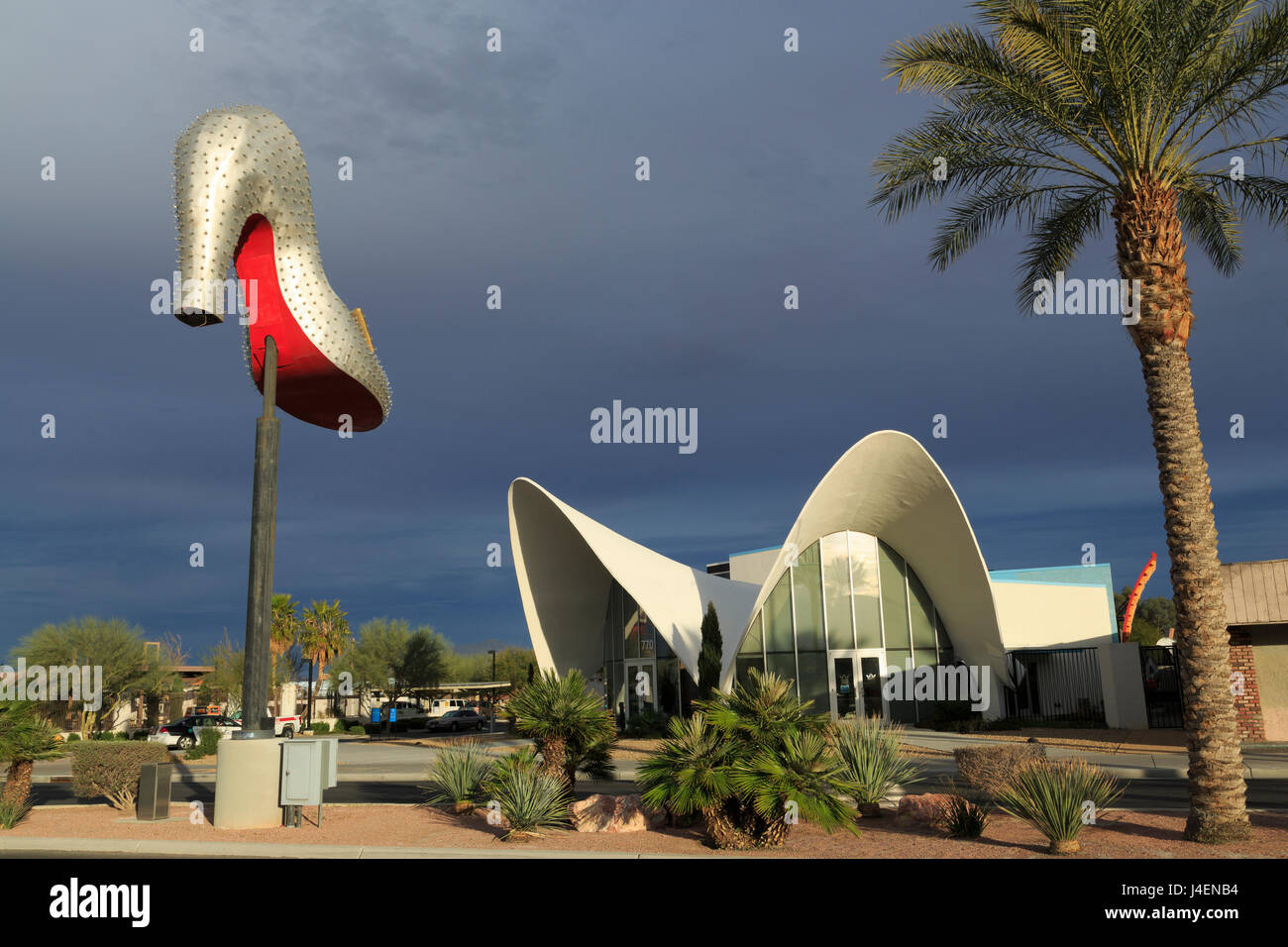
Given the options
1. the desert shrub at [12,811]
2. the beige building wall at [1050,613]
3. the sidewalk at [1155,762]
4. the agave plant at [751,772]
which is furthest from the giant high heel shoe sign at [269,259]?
the beige building wall at [1050,613]

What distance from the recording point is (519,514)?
32562mm

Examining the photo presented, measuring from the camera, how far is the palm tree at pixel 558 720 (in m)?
12.4

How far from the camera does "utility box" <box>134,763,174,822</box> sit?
12852 mm

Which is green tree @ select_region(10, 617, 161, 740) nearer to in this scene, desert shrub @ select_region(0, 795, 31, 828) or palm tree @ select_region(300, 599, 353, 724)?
palm tree @ select_region(300, 599, 353, 724)

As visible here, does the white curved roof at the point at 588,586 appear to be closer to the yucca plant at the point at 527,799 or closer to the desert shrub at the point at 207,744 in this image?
the desert shrub at the point at 207,744

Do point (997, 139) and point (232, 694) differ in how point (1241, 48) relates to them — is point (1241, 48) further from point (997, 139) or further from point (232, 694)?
point (232, 694)

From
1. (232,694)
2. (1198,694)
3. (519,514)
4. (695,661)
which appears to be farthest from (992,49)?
(232,694)

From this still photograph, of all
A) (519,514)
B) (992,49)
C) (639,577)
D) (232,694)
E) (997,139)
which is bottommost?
(232,694)

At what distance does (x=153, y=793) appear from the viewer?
42.3 ft

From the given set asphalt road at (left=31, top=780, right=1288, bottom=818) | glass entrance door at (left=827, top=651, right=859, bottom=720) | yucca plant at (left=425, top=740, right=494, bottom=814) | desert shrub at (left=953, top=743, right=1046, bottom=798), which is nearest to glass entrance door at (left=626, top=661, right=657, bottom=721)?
glass entrance door at (left=827, top=651, right=859, bottom=720)

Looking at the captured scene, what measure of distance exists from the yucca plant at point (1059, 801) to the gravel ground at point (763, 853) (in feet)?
0.74

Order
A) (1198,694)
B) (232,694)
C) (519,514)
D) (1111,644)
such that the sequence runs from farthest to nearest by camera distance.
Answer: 1. (232,694)
2. (519,514)
3. (1111,644)
4. (1198,694)

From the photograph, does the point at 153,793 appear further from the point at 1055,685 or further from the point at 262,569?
the point at 1055,685

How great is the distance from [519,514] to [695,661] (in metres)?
8.18
